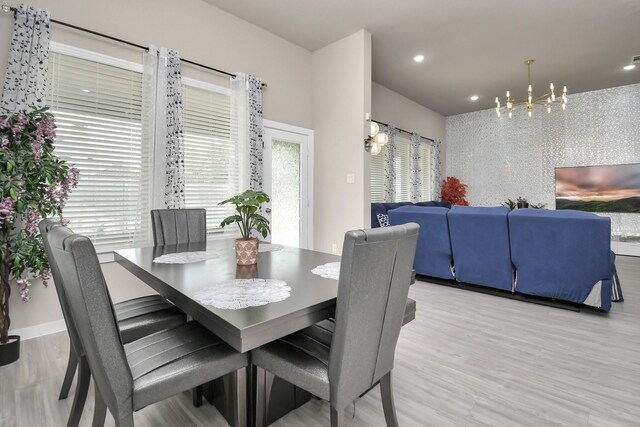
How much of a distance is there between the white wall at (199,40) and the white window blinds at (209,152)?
23cm

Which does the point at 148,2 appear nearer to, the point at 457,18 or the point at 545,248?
the point at 457,18

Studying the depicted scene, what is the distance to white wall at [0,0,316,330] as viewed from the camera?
258 centimetres

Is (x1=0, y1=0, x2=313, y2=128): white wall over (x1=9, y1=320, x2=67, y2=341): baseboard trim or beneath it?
over

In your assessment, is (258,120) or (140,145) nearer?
(140,145)

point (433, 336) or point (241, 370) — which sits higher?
point (241, 370)

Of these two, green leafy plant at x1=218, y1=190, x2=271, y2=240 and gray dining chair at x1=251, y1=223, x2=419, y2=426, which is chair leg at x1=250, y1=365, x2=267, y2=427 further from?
green leafy plant at x1=218, y1=190, x2=271, y2=240

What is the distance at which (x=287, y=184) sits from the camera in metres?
4.44

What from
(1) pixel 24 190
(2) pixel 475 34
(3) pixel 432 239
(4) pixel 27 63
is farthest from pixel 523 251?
(4) pixel 27 63

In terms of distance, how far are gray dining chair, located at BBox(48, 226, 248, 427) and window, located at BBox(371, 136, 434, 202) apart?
Result: 5.05 metres

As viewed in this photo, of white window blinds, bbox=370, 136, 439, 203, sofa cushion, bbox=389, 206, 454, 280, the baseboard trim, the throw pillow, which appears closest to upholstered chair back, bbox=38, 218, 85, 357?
the baseboard trim

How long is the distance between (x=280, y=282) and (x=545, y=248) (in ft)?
9.34

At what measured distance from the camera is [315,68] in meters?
4.66

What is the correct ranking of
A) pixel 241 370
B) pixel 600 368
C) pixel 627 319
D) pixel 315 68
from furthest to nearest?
pixel 315 68, pixel 627 319, pixel 600 368, pixel 241 370

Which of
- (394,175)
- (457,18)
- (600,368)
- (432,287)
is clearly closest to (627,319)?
(600,368)
